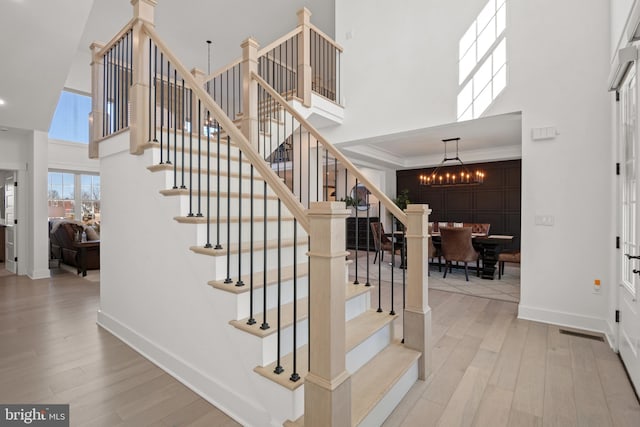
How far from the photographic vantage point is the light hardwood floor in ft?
5.95

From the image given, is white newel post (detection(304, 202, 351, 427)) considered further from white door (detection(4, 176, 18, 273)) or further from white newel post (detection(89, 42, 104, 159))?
white door (detection(4, 176, 18, 273))

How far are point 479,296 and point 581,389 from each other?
231cm

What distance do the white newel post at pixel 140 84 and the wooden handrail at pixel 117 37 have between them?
8 cm

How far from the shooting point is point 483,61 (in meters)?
3.67

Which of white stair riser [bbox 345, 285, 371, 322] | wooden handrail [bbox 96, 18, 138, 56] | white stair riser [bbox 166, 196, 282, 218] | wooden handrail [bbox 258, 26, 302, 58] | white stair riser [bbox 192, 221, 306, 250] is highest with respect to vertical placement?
wooden handrail [bbox 258, 26, 302, 58]

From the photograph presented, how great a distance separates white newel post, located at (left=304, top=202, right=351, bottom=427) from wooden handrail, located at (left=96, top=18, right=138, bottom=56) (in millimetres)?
2585

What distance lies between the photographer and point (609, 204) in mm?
3021

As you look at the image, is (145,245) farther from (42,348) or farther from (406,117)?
(406,117)

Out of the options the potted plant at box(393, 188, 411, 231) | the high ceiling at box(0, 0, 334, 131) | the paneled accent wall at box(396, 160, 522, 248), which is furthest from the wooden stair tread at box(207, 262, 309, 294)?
the paneled accent wall at box(396, 160, 522, 248)

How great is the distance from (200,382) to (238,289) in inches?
29.9

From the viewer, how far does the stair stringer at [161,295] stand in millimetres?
1854

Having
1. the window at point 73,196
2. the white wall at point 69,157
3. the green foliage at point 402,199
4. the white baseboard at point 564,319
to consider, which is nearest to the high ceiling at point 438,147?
the green foliage at point 402,199

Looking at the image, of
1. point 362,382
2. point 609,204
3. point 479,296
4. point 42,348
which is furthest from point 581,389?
point 42,348

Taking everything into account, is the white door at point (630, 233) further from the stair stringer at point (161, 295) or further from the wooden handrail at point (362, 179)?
the stair stringer at point (161, 295)
